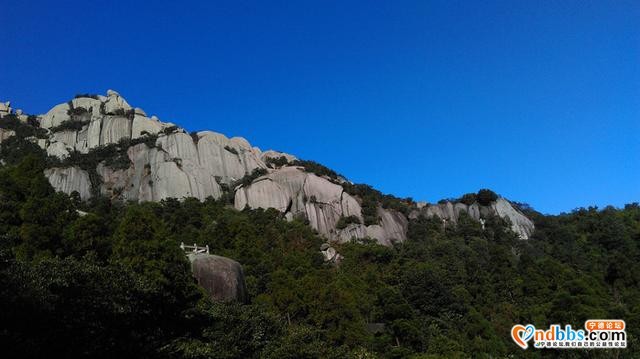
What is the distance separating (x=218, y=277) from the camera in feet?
91.6

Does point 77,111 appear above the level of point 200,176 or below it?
above

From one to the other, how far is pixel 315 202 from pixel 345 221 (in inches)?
187

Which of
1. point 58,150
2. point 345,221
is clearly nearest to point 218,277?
point 345,221

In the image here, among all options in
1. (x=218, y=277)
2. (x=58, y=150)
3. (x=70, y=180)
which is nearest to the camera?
(x=218, y=277)

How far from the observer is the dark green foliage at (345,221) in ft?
224

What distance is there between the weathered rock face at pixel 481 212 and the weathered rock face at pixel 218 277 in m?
52.9

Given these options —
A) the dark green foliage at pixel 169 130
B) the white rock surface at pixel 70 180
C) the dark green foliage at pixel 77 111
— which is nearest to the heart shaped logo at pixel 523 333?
the white rock surface at pixel 70 180

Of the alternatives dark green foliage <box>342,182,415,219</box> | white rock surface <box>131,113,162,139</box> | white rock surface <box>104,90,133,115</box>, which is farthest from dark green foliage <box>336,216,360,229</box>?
white rock surface <box>104,90,133,115</box>

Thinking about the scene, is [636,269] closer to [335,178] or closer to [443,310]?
[443,310]

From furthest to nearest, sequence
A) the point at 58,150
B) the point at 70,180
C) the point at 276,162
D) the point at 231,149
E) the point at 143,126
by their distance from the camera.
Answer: the point at 276,162 < the point at 143,126 < the point at 231,149 < the point at 58,150 < the point at 70,180

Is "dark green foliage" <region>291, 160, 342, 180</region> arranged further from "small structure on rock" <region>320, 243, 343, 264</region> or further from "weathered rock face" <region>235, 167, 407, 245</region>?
"small structure on rock" <region>320, 243, 343, 264</region>

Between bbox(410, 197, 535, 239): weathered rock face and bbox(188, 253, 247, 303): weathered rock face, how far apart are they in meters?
52.9

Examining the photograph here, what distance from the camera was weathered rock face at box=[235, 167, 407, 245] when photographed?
221ft

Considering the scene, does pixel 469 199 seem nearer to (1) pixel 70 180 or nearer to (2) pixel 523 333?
(2) pixel 523 333
